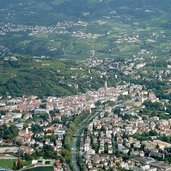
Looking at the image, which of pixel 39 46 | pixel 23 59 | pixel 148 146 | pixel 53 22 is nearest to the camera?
pixel 148 146

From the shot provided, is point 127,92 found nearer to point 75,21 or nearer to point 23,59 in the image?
point 23,59

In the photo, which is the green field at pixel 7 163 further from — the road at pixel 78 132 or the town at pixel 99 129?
the road at pixel 78 132

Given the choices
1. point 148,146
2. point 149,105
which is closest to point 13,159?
point 148,146

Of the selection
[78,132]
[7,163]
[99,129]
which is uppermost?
[99,129]

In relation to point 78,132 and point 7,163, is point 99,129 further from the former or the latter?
point 7,163

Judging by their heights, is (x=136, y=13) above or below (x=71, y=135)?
above

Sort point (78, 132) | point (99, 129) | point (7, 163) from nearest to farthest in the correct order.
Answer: point (7, 163)
point (78, 132)
point (99, 129)

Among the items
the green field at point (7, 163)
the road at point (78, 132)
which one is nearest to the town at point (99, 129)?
the road at point (78, 132)

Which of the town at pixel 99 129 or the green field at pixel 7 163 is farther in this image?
the town at pixel 99 129

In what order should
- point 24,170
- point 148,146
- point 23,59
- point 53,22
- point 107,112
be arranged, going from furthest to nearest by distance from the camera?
point 53,22
point 23,59
point 107,112
point 148,146
point 24,170

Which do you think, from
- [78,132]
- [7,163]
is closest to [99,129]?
[78,132]

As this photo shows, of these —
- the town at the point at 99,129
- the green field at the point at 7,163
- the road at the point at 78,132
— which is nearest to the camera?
the green field at the point at 7,163
